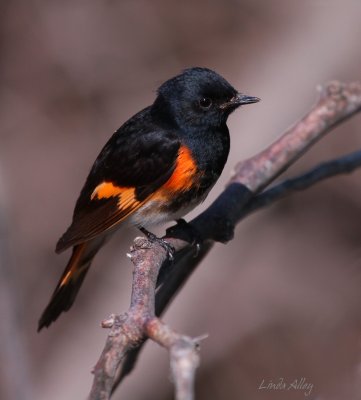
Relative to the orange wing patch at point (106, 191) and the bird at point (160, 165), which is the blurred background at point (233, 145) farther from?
the orange wing patch at point (106, 191)

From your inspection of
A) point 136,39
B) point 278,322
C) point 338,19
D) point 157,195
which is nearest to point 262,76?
point 338,19

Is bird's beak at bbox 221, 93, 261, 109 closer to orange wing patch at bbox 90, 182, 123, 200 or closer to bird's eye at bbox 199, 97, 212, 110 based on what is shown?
bird's eye at bbox 199, 97, 212, 110

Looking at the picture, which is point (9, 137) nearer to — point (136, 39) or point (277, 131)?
point (136, 39)

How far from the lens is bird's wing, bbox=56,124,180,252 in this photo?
3.53 m

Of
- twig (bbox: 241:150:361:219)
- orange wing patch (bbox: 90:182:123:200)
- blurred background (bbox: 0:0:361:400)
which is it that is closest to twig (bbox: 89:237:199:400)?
twig (bbox: 241:150:361:219)

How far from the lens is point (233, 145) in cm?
477

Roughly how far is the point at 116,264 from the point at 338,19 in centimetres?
236

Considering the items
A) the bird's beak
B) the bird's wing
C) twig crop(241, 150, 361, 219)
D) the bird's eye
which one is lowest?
twig crop(241, 150, 361, 219)

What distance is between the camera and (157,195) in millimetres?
3525

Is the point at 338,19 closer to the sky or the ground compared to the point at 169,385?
closer to the sky

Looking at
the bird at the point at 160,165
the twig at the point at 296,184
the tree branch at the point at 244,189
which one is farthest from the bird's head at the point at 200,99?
the twig at the point at 296,184

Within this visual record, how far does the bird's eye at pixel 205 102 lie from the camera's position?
3.64m

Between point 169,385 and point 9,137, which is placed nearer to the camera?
point 169,385

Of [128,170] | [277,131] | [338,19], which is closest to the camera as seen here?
[128,170]
